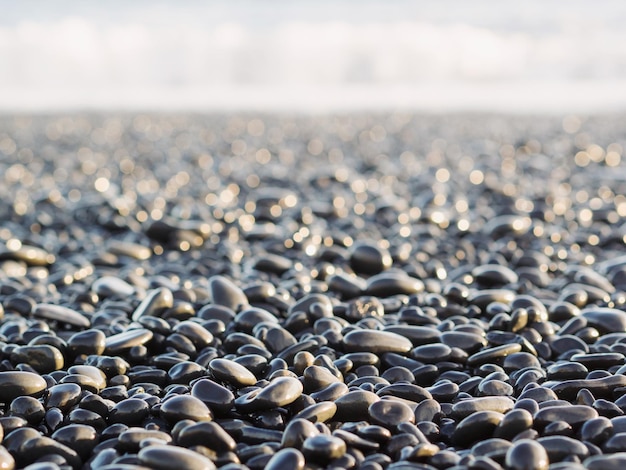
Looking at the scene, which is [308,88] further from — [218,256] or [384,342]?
[384,342]

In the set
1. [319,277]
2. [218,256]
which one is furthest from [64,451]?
[218,256]

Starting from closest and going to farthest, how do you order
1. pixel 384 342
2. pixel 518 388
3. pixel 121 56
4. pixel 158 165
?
pixel 518 388
pixel 384 342
pixel 158 165
pixel 121 56

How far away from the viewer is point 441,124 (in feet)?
35.0

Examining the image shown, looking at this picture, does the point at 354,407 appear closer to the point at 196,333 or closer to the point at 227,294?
the point at 196,333

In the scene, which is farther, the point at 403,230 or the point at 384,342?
the point at 403,230

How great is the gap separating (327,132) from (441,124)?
174 centimetres

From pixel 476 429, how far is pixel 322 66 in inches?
626

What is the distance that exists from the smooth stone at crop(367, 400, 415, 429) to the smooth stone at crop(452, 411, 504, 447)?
165 mm

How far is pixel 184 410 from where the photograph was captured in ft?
8.02

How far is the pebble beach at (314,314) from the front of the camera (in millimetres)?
2354

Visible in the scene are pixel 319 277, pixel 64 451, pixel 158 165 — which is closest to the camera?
pixel 64 451

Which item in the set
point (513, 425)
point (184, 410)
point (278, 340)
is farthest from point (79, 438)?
point (513, 425)

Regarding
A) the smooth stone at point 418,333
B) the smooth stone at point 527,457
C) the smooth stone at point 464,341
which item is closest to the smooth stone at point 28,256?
the smooth stone at point 418,333

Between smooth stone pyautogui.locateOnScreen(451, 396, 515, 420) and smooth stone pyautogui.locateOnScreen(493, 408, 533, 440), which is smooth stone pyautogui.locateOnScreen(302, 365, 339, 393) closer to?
smooth stone pyautogui.locateOnScreen(451, 396, 515, 420)
